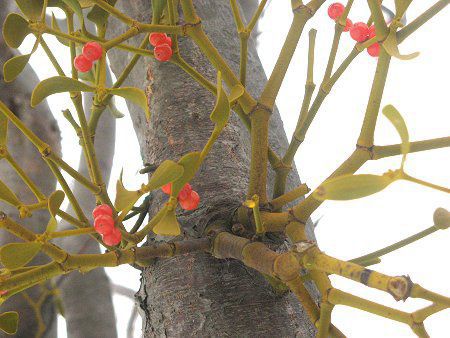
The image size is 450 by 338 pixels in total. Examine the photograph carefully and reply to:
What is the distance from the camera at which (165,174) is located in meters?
0.44

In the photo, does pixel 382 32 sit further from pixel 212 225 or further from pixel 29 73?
pixel 29 73

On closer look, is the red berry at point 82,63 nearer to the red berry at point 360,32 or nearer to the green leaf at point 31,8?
the green leaf at point 31,8

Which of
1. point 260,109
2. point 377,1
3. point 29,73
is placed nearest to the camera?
point 377,1

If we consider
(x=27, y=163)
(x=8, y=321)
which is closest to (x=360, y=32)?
(x=8, y=321)

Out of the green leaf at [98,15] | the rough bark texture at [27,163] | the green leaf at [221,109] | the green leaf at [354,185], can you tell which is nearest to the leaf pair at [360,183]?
the green leaf at [354,185]

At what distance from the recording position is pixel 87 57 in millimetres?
519

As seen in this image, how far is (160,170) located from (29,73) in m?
0.83

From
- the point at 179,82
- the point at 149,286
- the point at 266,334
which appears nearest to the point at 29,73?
the point at 179,82

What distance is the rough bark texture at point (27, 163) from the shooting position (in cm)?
98

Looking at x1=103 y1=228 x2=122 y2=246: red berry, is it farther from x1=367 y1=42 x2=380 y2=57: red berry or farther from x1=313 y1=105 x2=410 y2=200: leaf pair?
x1=367 y1=42 x2=380 y2=57: red berry

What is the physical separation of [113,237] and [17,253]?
2.9 inches

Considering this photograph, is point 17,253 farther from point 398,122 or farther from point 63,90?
point 398,122

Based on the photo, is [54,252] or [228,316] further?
[228,316]

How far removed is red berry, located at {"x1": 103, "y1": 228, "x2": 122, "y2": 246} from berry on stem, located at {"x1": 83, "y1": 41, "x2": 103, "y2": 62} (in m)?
0.14
